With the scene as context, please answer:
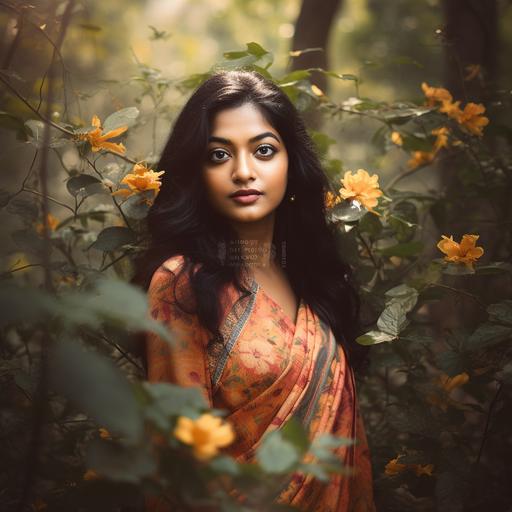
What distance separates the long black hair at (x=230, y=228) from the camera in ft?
4.63

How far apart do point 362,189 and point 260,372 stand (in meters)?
0.56

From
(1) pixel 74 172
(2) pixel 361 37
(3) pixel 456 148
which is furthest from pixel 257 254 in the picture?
(2) pixel 361 37

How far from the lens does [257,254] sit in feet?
5.08

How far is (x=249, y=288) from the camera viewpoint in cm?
142

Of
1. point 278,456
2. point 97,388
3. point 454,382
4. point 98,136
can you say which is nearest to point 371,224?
point 454,382

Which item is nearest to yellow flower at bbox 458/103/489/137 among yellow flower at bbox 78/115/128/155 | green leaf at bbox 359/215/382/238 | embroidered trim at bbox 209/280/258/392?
green leaf at bbox 359/215/382/238

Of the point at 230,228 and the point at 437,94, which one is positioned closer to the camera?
the point at 230,228

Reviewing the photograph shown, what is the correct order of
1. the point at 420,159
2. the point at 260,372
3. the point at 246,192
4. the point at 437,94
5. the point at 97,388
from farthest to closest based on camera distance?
1. the point at 420,159
2. the point at 437,94
3. the point at 246,192
4. the point at 260,372
5. the point at 97,388

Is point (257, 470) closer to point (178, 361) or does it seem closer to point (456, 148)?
point (178, 361)

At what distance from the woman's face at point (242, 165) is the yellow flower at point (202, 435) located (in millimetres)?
739

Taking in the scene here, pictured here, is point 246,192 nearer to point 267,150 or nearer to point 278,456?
point 267,150

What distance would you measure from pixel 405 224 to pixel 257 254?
1.57ft

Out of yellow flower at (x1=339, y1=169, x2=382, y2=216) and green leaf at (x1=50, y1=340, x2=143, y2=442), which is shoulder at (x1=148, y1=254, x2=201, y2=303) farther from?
green leaf at (x1=50, y1=340, x2=143, y2=442)

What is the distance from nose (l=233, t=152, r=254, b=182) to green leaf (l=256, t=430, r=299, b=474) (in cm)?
75
